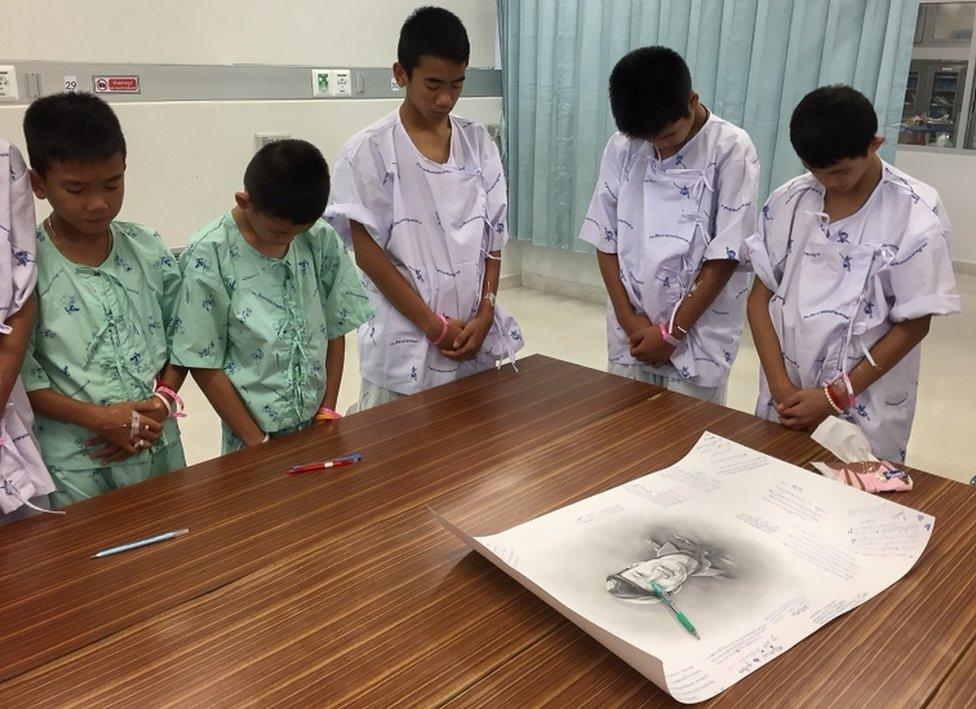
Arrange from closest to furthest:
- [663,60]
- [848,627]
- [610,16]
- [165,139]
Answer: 1. [848,627]
2. [663,60]
3. [165,139]
4. [610,16]

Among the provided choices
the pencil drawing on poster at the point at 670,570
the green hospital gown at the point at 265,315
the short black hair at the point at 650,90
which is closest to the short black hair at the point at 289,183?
the green hospital gown at the point at 265,315

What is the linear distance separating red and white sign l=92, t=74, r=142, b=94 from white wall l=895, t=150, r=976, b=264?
13.4 feet

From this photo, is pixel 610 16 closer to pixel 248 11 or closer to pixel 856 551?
pixel 248 11

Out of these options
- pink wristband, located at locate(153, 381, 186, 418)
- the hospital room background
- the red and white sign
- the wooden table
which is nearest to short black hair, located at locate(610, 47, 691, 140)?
the wooden table

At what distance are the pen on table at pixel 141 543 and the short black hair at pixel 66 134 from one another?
591 millimetres

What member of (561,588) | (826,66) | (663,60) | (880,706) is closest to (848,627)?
(880,706)

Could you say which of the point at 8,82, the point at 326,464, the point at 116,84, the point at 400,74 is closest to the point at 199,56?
the point at 116,84

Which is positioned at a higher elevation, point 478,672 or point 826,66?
point 826,66

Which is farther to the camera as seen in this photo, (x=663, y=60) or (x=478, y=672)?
(x=663, y=60)

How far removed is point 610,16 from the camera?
4.11m

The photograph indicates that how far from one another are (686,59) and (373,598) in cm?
359

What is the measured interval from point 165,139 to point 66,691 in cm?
302

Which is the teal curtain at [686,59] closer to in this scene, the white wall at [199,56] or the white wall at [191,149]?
the white wall at [199,56]

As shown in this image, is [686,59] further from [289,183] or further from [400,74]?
[289,183]
